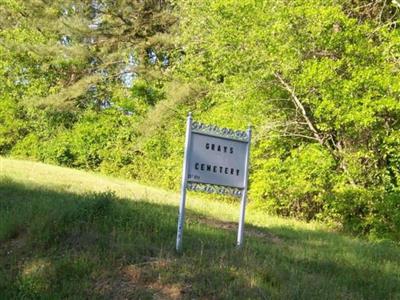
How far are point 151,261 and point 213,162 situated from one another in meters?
1.44

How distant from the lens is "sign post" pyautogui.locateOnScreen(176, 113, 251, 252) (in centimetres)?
682

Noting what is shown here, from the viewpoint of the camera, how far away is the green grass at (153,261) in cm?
586

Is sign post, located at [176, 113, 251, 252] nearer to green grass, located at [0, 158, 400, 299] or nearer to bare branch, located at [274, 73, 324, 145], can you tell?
green grass, located at [0, 158, 400, 299]

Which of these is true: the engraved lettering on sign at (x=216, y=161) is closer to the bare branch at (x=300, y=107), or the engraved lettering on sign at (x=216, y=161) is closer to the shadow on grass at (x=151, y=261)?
the shadow on grass at (x=151, y=261)

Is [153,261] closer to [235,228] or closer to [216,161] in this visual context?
[216,161]

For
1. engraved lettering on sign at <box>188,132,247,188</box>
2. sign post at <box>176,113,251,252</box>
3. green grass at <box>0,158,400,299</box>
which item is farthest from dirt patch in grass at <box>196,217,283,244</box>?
engraved lettering on sign at <box>188,132,247,188</box>

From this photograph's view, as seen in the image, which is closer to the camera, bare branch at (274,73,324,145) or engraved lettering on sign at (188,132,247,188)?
engraved lettering on sign at (188,132,247,188)

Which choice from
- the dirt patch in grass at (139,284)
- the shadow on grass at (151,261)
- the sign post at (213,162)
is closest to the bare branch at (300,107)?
the shadow on grass at (151,261)

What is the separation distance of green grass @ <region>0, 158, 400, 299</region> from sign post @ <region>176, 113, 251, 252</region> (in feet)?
1.84

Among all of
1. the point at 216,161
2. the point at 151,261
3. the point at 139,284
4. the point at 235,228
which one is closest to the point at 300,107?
the point at 235,228

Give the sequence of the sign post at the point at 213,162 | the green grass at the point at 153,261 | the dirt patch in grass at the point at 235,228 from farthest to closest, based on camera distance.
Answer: the dirt patch in grass at the point at 235,228 → the sign post at the point at 213,162 → the green grass at the point at 153,261

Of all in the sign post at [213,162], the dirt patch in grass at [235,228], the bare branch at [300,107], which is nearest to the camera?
the sign post at [213,162]

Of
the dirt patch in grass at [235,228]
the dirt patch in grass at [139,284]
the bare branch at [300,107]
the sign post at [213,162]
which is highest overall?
the bare branch at [300,107]

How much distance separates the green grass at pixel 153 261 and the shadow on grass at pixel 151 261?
0.01 metres
